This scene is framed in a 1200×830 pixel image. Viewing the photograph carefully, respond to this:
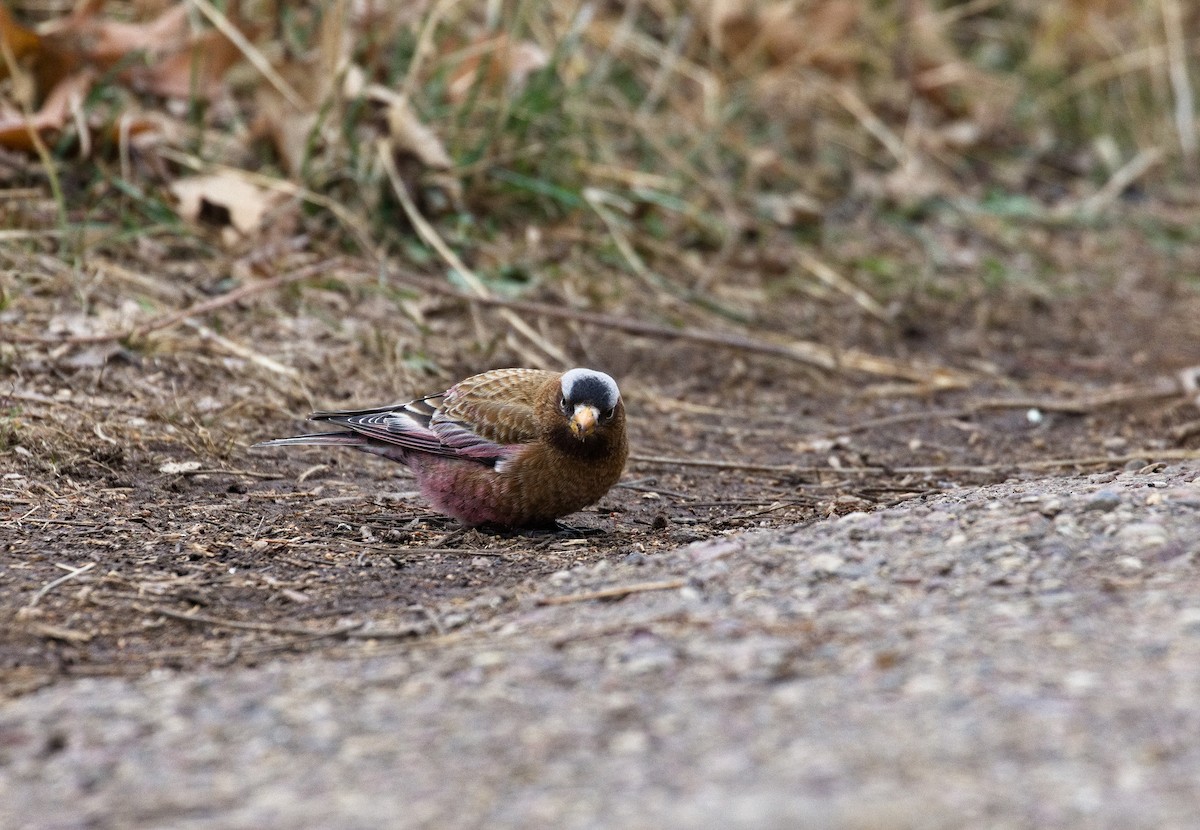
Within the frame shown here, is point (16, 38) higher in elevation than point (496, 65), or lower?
higher

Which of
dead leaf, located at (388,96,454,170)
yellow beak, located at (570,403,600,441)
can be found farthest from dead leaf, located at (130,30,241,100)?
yellow beak, located at (570,403,600,441)

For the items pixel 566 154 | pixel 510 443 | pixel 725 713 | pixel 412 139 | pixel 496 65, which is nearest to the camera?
pixel 725 713

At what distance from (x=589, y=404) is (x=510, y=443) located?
33 cm

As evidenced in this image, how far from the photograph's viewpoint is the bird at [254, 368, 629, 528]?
A: 4746 mm

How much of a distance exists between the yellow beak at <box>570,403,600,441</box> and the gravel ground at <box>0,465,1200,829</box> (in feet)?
2.66

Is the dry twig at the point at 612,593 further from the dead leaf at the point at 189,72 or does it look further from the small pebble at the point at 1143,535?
the dead leaf at the point at 189,72

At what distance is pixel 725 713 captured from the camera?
294 cm

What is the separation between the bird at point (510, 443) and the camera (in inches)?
187

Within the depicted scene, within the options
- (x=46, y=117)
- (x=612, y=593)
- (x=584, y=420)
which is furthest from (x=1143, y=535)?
(x=46, y=117)

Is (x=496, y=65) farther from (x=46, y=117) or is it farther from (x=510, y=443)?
→ (x=510, y=443)

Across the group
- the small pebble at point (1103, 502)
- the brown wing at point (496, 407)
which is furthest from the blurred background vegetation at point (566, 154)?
the small pebble at point (1103, 502)

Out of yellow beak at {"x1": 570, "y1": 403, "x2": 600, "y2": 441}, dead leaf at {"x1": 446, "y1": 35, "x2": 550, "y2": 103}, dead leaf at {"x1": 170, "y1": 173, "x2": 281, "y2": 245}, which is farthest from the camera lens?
dead leaf at {"x1": 446, "y1": 35, "x2": 550, "y2": 103}

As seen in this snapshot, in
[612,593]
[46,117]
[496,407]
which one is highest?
[46,117]

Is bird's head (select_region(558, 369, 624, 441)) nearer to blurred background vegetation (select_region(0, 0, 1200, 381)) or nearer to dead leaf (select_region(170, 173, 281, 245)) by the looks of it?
blurred background vegetation (select_region(0, 0, 1200, 381))
